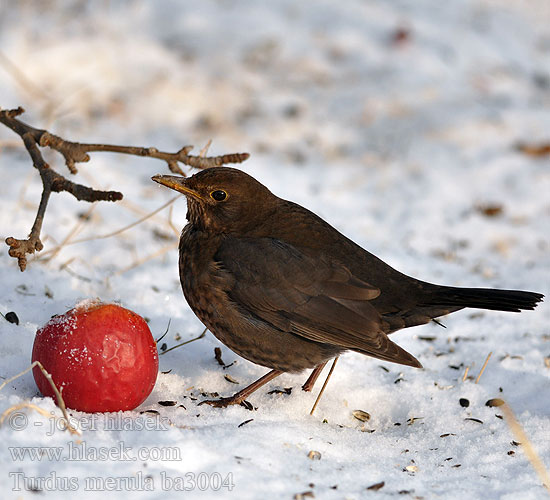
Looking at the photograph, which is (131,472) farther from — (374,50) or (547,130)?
(374,50)

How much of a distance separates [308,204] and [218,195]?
9.09ft

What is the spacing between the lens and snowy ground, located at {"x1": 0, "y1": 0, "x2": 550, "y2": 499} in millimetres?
2715

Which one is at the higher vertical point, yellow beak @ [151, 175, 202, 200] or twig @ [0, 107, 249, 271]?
twig @ [0, 107, 249, 271]

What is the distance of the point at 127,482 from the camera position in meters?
2.39

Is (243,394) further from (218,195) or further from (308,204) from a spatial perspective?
(308,204)

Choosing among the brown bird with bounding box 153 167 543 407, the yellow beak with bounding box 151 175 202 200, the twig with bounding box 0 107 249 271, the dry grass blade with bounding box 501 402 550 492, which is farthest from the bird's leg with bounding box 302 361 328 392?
the twig with bounding box 0 107 249 271

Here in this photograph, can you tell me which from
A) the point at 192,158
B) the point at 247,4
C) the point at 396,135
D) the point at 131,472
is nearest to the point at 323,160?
the point at 396,135

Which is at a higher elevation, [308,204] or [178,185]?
[308,204]

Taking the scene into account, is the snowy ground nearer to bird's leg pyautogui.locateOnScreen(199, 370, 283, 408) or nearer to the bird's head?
bird's leg pyautogui.locateOnScreen(199, 370, 283, 408)

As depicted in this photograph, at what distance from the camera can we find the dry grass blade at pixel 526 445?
9.10ft

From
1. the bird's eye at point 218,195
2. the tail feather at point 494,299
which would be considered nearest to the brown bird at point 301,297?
the tail feather at point 494,299

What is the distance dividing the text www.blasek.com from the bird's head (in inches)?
54.7

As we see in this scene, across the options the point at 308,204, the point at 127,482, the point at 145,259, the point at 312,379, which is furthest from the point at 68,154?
the point at 308,204

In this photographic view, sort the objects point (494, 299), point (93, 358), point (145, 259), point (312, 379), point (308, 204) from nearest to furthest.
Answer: point (93, 358), point (494, 299), point (312, 379), point (145, 259), point (308, 204)
